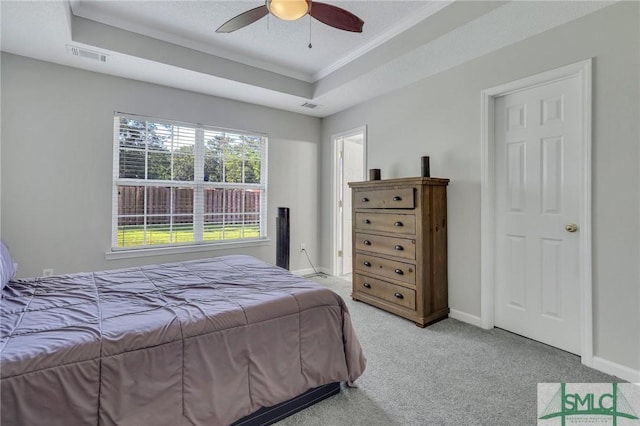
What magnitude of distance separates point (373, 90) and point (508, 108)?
1531 millimetres

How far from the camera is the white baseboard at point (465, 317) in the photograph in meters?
2.86

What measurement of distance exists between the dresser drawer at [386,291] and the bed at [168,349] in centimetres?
125

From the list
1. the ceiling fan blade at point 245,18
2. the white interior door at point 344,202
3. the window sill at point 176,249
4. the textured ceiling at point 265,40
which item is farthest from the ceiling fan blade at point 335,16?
the window sill at point 176,249

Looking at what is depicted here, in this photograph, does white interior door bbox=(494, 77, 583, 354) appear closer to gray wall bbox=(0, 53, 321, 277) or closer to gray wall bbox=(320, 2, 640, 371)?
gray wall bbox=(320, 2, 640, 371)

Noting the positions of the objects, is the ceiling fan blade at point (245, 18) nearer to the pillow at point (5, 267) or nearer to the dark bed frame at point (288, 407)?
the pillow at point (5, 267)

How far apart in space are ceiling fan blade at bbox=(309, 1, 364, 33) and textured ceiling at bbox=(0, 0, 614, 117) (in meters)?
0.67

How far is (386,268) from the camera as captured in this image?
10.6 feet

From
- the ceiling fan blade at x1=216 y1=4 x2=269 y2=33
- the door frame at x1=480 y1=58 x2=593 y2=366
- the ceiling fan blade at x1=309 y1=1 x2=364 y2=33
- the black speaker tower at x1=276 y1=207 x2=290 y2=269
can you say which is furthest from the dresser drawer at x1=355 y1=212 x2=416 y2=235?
the ceiling fan blade at x1=216 y1=4 x2=269 y2=33

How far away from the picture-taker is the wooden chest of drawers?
2.88 metres

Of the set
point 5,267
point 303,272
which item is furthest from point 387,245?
point 5,267

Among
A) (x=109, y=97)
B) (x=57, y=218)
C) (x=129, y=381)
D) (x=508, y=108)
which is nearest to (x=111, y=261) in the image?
(x=57, y=218)

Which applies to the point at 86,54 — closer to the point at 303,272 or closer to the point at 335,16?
the point at 335,16

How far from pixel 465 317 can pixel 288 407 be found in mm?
2050

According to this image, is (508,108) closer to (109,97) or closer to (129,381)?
(129,381)
